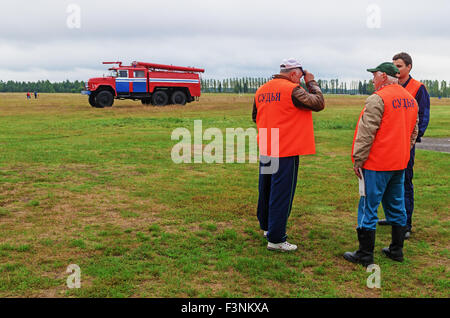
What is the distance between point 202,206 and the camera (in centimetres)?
632

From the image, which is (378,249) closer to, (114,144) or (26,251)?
(26,251)

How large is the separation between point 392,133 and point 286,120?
1095 mm

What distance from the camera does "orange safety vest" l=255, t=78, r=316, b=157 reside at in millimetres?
4344

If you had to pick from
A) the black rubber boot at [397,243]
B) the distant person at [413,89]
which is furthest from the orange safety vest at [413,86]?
the black rubber boot at [397,243]

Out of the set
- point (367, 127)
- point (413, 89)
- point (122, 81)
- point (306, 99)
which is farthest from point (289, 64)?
point (122, 81)

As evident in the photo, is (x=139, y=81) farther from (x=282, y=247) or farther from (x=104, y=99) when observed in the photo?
(x=282, y=247)

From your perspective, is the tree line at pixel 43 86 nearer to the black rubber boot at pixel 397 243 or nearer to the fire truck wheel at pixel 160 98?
the fire truck wheel at pixel 160 98

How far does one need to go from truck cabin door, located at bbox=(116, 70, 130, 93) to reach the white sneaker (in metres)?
24.6

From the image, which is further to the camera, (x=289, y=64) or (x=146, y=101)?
(x=146, y=101)

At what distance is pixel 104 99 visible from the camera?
27.4 m

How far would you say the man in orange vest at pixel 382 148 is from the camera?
156 inches

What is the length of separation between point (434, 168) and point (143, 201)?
6.90m

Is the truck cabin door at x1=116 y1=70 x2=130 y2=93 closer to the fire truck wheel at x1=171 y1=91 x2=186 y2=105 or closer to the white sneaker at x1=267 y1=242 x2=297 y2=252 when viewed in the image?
the fire truck wheel at x1=171 y1=91 x2=186 y2=105
